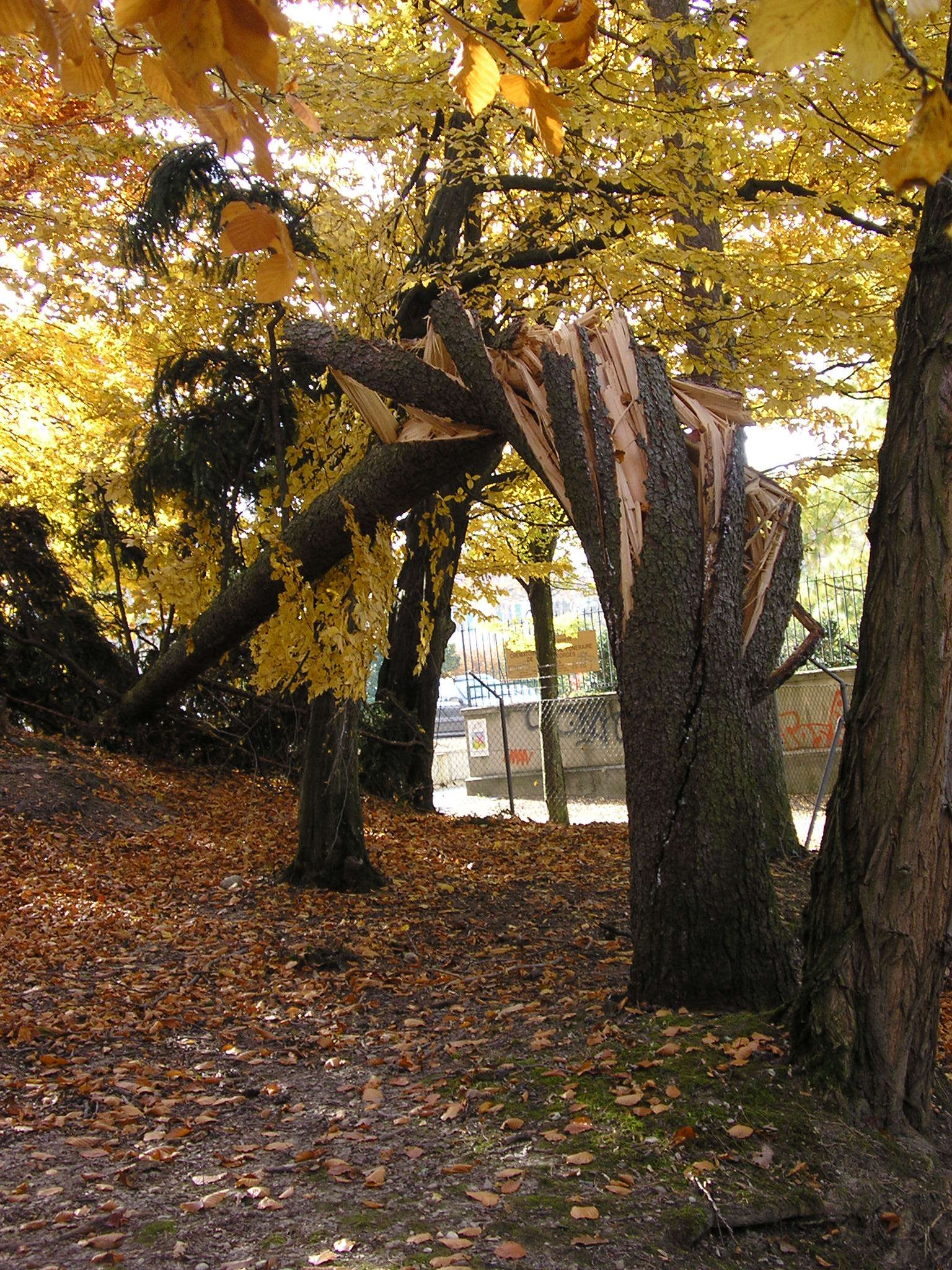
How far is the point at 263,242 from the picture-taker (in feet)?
6.42

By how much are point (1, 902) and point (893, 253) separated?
26.7 feet

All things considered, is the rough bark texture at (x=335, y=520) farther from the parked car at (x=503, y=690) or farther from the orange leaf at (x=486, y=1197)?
the parked car at (x=503, y=690)

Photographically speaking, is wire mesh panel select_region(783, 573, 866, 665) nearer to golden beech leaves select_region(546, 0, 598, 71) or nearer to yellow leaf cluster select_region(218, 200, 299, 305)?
golden beech leaves select_region(546, 0, 598, 71)

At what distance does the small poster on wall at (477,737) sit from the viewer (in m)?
16.7

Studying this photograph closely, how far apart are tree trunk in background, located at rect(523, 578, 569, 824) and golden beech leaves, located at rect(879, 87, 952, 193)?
10654 mm

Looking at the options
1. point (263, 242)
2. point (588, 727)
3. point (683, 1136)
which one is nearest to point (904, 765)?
point (683, 1136)

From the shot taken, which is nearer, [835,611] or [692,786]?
[692,786]

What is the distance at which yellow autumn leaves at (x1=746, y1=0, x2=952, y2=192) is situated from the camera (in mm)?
1450

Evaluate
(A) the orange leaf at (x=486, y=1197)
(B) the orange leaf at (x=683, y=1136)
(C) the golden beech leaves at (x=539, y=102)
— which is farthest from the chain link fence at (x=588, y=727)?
(C) the golden beech leaves at (x=539, y=102)

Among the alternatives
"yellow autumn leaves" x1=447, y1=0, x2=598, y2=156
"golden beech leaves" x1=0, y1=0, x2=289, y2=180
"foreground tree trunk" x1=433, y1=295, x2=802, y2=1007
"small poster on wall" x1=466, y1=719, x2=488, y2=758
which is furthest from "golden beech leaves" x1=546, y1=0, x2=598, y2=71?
"small poster on wall" x1=466, y1=719, x2=488, y2=758

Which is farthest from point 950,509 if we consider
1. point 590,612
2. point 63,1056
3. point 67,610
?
point 590,612

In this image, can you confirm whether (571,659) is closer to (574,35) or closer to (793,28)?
(574,35)

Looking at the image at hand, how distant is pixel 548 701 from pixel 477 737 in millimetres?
3741

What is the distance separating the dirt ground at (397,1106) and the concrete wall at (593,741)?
659cm
